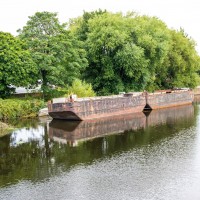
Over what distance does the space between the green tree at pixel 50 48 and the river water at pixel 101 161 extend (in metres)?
9.48

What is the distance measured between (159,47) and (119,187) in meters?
44.6

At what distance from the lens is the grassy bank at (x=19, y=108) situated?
45112 millimetres

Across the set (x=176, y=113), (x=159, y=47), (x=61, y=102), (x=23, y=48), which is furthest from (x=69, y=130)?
(x=159, y=47)

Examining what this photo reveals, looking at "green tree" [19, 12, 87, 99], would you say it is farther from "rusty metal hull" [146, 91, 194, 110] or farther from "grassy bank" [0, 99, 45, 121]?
"rusty metal hull" [146, 91, 194, 110]

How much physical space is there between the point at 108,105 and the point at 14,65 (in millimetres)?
12591

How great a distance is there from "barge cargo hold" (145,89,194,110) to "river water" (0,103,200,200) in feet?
43.6

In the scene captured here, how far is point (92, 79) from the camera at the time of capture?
6081cm

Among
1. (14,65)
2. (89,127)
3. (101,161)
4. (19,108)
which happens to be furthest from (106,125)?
(101,161)

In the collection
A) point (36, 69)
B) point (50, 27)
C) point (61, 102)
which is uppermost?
point (50, 27)

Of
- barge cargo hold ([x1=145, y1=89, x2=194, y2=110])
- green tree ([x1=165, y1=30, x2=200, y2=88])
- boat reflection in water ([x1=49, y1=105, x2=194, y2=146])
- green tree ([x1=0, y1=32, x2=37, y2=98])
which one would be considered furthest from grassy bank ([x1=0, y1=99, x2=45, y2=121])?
green tree ([x1=165, y1=30, x2=200, y2=88])

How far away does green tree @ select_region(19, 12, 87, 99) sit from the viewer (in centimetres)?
4994

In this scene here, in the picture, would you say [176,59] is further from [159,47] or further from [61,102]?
[61,102]

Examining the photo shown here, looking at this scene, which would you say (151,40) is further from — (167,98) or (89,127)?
(89,127)

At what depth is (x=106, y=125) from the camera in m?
42.5
